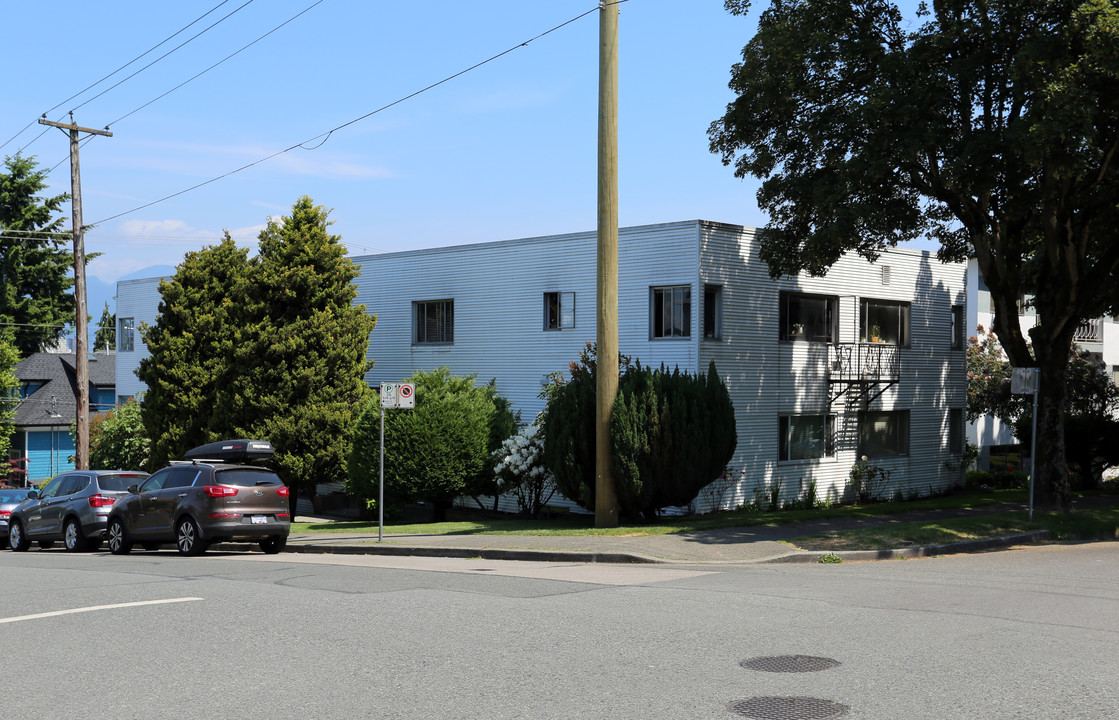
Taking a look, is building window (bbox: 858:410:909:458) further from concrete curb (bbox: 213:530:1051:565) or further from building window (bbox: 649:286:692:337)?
concrete curb (bbox: 213:530:1051:565)

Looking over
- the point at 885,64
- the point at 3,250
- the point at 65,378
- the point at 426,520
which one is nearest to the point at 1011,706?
the point at 885,64

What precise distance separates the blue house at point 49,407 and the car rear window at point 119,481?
97.9 ft

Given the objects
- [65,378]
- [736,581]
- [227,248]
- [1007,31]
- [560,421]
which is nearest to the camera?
[736,581]

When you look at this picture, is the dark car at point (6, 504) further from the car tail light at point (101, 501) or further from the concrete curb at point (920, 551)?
the concrete curb at point (920, 551)

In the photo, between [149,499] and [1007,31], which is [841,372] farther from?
[149,499]

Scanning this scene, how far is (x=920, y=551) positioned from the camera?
16.6 m

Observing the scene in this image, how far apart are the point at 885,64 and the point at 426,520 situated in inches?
585

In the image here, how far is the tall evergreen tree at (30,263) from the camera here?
61.2 meters

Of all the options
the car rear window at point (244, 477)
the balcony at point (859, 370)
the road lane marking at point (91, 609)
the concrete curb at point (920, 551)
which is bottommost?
the concrete curb at point (920, 551)

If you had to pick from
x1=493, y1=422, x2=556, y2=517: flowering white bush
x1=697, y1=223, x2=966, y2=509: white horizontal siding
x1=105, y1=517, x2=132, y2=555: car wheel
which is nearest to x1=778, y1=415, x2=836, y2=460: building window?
x1=697, y1=223, x2=966, y2=509: white horizontal siding

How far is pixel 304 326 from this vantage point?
27422 millimetres

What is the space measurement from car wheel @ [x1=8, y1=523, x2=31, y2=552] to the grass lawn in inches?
238

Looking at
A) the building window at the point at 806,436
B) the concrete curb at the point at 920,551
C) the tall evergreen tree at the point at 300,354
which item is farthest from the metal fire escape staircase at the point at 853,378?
the tall evergreen tree at the point at 300,354

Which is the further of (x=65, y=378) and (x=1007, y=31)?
(x=65, y=378)
